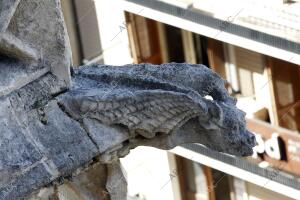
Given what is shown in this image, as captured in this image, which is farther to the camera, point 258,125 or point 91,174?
point 258,125

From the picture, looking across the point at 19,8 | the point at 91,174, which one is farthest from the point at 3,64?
the point at 91,174

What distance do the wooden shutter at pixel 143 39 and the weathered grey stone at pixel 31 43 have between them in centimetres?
1202

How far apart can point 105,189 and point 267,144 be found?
1017 cm

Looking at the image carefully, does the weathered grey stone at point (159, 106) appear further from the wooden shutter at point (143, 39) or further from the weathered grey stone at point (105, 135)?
the wooden shutter at point (143, 39)

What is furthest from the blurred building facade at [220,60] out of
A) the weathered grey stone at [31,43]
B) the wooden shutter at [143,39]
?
the weathered grey stone at [31,43]

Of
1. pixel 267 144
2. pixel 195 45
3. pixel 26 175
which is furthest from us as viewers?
pixel 195 45

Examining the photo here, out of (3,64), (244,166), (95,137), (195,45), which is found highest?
(3,64)

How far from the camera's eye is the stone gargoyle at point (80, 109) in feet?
18.3

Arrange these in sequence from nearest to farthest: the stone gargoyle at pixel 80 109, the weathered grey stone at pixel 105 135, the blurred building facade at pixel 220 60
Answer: the stone gargoyle at pixel 80 109
the weathered grey stone at pixel 105 135
the blurred building facade at pixel 220 60

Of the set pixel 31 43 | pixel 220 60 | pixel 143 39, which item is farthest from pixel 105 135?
pixel 143 39

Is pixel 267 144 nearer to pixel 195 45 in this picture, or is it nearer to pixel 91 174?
pixel 195 45

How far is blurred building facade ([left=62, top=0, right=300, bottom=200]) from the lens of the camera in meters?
15.5

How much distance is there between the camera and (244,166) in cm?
1673

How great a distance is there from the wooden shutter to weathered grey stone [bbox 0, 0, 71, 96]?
12.0m
